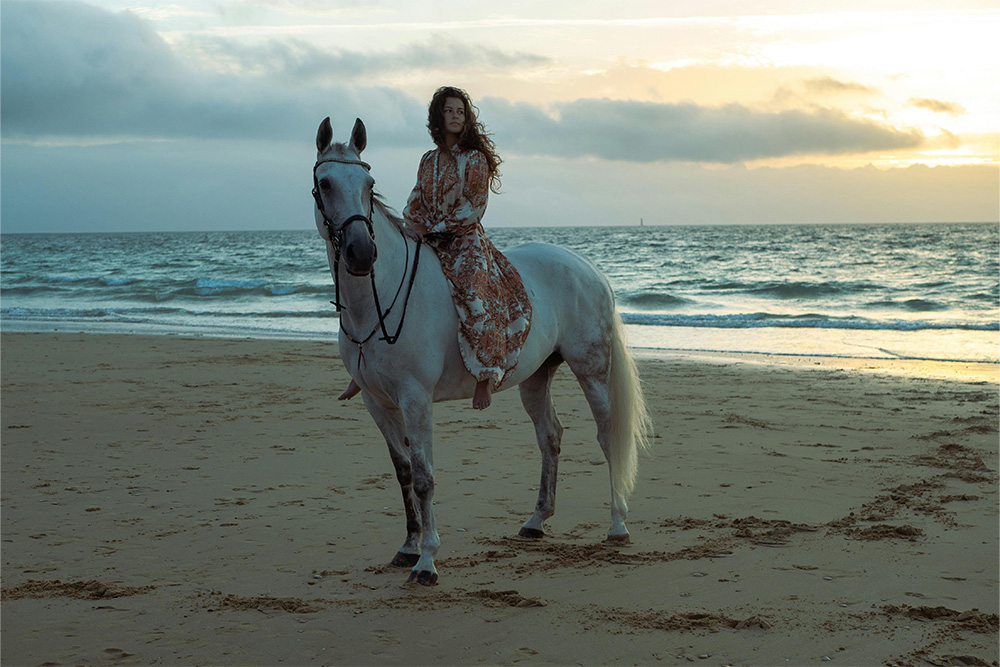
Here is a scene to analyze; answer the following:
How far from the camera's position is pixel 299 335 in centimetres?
1542

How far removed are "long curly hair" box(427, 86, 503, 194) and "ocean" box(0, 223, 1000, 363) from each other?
9714 millimetres

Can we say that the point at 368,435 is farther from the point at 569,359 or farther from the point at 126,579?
the point at 126,579

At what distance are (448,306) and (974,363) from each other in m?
10.2

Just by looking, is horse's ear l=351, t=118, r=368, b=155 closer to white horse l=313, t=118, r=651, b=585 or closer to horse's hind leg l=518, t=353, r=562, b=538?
white horse l=313, t=118, r=651, b=585

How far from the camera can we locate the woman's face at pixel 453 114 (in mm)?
3982

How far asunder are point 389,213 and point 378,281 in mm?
408

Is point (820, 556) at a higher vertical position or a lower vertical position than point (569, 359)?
lower

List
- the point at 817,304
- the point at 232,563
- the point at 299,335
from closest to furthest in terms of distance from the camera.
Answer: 1. the point at 232,563
2. the point at 299,335
3. the point at 817,304

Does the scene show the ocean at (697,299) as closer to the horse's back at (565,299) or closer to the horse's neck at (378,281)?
the horse's back at (565,299)

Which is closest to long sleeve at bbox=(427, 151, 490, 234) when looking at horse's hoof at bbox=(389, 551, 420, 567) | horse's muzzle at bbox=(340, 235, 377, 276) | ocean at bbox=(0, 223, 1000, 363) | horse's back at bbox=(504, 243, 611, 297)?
horse's back at bbox=(504, 243, 611, 297)

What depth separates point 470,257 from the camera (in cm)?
402

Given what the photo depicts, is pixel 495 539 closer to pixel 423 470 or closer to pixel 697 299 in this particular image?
pixel 423 470

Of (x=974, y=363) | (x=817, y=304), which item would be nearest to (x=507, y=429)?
(x=974, y=363)

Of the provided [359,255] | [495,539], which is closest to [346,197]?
[359,255]
